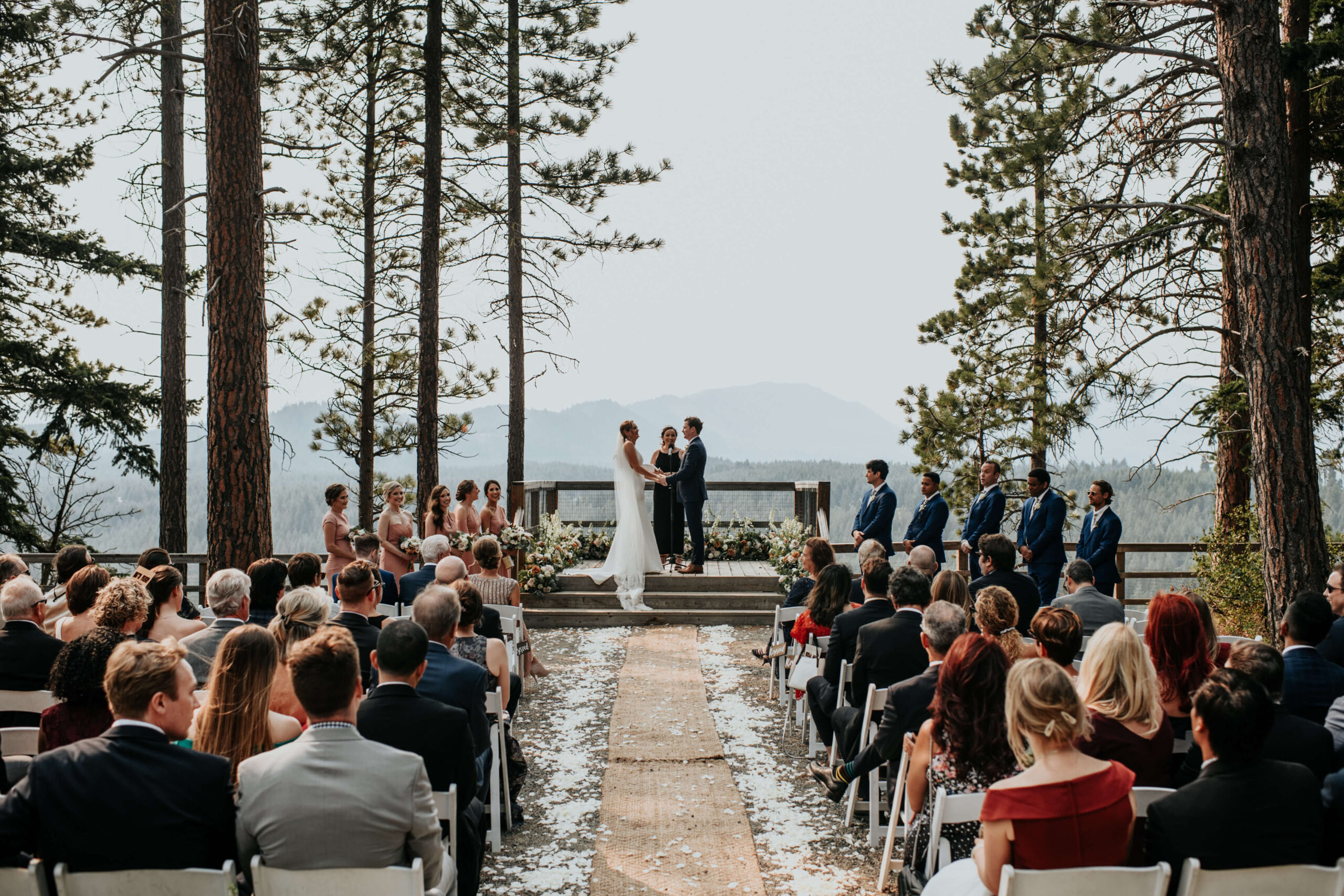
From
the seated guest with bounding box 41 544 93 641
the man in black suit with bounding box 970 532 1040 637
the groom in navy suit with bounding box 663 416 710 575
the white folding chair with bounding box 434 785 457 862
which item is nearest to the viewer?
the white folding chair with bounding box 434 785 457 862

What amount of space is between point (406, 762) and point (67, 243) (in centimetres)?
1515

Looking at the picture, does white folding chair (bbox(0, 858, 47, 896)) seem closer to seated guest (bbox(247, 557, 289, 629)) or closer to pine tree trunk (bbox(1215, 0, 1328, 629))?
seated guest (bbox(247, 557, 289, 629))

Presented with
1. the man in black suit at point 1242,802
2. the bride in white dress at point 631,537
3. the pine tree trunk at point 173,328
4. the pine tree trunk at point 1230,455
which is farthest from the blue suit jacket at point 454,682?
the pine tree trunk at point 173,328

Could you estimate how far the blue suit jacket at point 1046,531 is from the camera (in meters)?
8.64

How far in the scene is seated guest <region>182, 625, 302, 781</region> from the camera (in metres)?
3.05

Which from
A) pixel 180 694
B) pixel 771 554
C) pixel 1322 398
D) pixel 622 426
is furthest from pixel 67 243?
pixel 1322 398

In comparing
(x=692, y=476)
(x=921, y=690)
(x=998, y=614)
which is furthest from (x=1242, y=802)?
(x=692, y=476)

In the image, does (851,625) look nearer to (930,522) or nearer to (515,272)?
(930,522)

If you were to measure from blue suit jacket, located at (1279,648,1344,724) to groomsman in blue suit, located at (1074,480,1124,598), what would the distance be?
3.99m

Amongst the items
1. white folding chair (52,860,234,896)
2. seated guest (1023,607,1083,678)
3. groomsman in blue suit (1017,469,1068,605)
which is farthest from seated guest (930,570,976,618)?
groomsman in blue suit (1017,469,1068,605)

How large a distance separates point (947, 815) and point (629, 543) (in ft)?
28.9

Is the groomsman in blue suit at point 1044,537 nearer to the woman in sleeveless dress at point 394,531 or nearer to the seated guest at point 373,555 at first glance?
the seated guest at point 373,555

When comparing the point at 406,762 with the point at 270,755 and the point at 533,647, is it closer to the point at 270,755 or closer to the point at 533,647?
the point at 270,755

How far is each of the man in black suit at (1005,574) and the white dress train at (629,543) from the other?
561 cm
